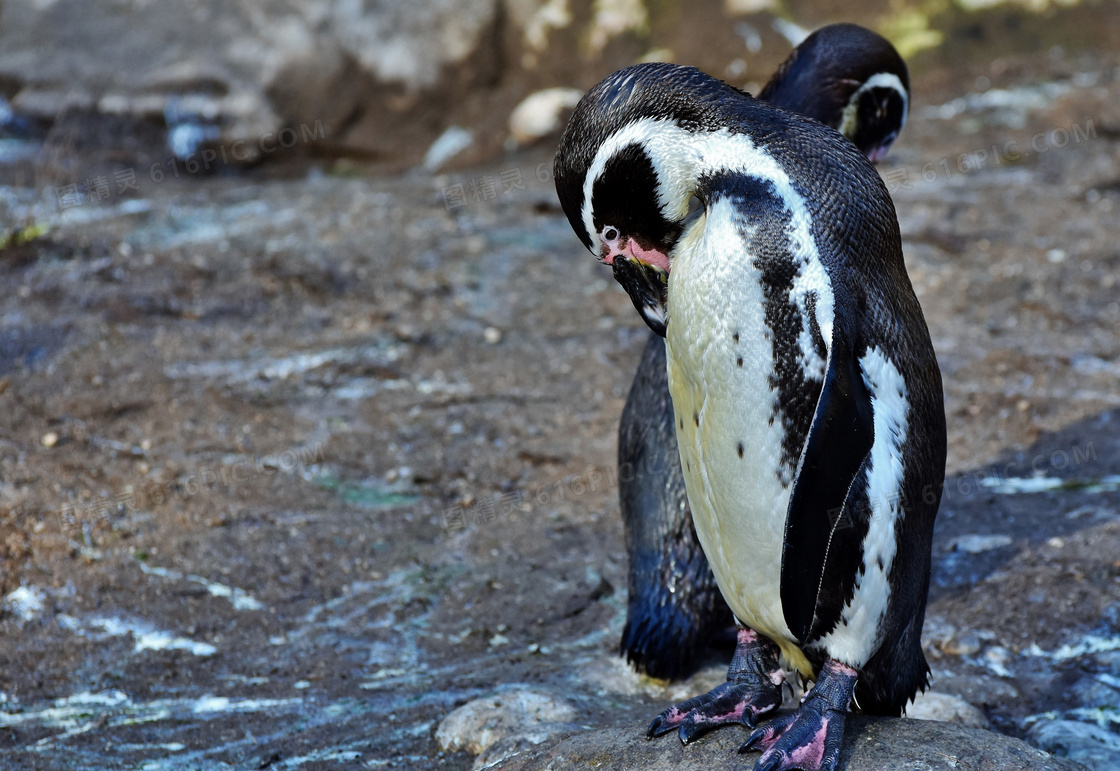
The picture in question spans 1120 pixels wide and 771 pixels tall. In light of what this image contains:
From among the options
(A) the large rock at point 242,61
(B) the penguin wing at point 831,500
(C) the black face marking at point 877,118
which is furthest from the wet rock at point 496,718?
(A) the large rock at point 242,61

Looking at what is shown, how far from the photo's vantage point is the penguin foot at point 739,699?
1.95 m

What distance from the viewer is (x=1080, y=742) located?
2.27m

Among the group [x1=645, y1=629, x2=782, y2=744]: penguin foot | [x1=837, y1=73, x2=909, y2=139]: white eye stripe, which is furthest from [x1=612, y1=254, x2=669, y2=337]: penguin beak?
[x1=837, y1=73, x2=909, y2=139]: white eye stripe

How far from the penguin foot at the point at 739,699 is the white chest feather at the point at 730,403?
0.42 ft

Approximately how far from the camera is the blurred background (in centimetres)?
266

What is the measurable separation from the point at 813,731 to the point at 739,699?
209 mm

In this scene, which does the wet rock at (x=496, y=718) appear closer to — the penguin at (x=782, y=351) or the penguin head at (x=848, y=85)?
the penguin at (x=782, y=351)

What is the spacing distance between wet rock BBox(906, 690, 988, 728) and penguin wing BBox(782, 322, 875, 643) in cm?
73

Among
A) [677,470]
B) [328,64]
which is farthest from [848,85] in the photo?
[328,64]

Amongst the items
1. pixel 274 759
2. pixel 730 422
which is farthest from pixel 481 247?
pixel 730 422

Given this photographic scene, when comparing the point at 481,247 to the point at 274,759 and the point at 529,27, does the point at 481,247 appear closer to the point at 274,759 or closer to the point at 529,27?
the point at 529,27

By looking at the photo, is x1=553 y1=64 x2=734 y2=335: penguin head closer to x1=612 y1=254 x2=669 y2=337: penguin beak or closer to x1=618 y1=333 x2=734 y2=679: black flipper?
x1=612 y1=254 x2=669 y2=337: penguin beak

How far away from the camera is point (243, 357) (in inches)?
169

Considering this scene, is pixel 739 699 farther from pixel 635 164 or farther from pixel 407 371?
pixel 407 371
